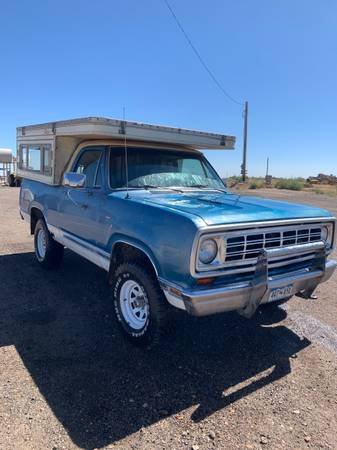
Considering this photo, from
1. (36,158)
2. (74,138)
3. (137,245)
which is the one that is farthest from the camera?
(36,158)

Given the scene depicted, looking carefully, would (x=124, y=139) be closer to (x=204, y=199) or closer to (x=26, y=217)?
(x=204, y=199)

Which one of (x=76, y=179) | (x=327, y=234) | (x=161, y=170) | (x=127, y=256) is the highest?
(x=161, y=170)

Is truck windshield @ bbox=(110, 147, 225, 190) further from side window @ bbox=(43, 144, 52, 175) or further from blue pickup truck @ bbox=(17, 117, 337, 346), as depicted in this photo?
side window @ bbox=(43, 144, 52, 175)

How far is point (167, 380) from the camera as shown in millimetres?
3305

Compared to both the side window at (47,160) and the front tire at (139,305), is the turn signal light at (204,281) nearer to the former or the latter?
the front tire at (139,305)

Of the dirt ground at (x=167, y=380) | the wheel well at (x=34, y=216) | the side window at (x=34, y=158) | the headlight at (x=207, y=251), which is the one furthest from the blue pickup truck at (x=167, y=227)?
the wheel well at (x=34, y=216)

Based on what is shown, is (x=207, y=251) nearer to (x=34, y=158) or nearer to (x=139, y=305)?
(x=139, y=305)

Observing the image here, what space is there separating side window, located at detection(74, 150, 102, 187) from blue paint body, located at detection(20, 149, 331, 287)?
0.46 ft

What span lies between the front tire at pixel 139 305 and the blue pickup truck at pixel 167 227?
1cm

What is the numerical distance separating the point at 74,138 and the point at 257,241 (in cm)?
330

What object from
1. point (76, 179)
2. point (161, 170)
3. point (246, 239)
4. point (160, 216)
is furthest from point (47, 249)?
point (246, 239)

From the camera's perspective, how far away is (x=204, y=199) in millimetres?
4133

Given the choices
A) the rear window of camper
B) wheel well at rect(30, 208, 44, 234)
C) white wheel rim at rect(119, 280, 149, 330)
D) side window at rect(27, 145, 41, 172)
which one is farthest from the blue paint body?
wheel well at rect(30, 208, 44, 234)

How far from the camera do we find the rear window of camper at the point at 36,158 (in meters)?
5.85
